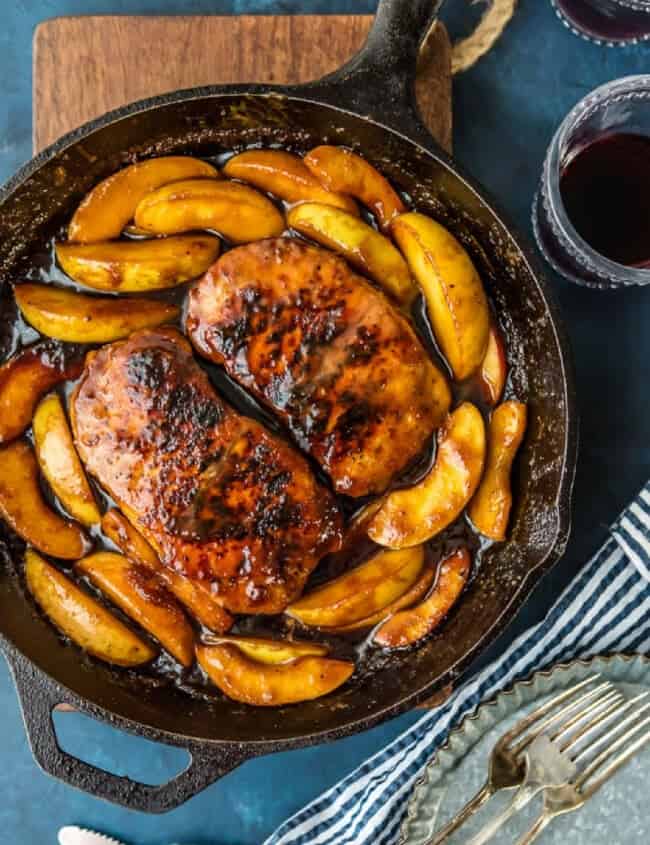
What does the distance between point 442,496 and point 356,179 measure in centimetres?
71

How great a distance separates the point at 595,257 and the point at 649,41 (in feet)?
2.08

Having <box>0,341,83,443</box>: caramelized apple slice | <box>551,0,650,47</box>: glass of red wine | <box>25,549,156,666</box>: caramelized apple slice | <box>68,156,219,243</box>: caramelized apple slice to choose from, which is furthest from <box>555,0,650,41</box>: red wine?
<box>25,549,156,666</box>: caramelized apple slice

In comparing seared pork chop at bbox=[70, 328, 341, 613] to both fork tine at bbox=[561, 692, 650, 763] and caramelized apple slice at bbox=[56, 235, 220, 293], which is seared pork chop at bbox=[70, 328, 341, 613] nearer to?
caramelized apple slice at bbox=[56, 235, 220, 293]

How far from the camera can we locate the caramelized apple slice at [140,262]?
2240 mm

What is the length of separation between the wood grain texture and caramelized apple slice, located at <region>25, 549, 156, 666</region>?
101 centimetres

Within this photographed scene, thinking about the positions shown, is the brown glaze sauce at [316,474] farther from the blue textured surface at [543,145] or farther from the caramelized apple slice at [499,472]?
the blue textured surface at [543,145]

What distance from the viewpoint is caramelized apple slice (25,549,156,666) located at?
7.64 ft

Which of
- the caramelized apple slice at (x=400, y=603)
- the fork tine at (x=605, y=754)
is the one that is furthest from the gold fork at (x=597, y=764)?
the caramelized apple slice at (x=400, y=603)

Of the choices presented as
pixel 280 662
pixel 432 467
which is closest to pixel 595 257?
pixel 432 467

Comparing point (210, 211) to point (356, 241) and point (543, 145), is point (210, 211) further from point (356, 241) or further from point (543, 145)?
point (543, 145)

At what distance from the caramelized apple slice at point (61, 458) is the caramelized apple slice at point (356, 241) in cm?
65

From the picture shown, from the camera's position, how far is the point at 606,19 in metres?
2.57

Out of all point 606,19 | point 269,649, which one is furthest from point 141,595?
point 606,19

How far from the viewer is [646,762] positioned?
2473 mm
